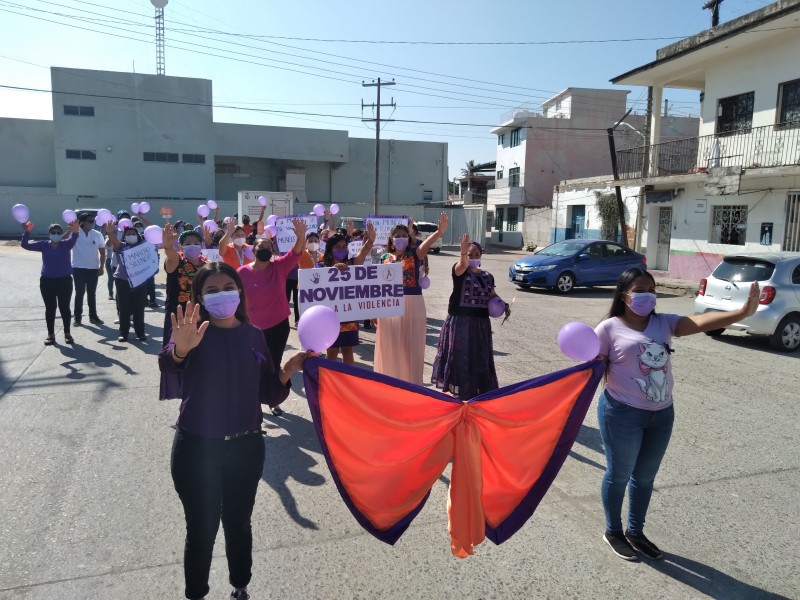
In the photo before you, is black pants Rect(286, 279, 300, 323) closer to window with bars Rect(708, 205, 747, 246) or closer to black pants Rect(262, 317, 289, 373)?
black pants Rect(262, 317, 289, 373)

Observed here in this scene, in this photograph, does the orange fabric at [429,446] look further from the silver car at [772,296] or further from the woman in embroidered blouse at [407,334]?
the silver car at [772,296]

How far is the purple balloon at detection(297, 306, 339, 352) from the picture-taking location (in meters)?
2.65

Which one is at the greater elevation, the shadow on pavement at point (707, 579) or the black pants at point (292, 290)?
the black pants at point (292, 290)

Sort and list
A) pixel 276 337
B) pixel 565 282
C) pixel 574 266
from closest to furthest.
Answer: pixel 276 337 → pixel 565 282 → pixel 574 266

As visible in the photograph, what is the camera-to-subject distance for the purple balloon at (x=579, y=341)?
3143 millimetres

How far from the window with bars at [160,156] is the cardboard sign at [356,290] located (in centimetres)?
3869

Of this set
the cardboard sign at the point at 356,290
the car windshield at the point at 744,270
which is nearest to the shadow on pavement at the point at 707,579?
the cardboard sign at the point at 356,290

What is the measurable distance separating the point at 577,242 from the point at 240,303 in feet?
53.5

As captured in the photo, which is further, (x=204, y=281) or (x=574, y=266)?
(x=574, y=266)

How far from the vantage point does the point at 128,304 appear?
350 inches

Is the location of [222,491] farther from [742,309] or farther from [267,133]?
[267,133]

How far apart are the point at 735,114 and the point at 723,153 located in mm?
1290

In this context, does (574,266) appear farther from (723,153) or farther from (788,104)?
(788,104)

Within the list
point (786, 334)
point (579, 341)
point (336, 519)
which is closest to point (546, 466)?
point (579, 341)
